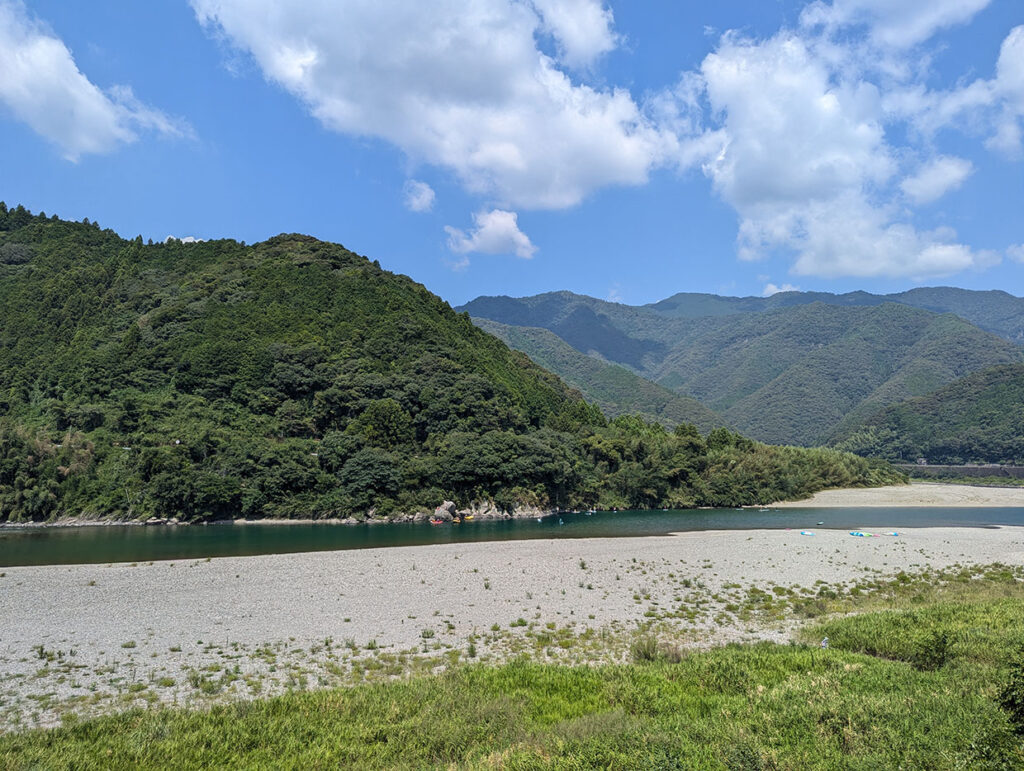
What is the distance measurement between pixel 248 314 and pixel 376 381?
2953 cm

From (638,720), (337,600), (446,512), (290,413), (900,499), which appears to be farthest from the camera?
(900,499)

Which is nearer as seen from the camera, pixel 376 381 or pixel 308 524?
pixel 308 524

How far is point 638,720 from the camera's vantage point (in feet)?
23.7

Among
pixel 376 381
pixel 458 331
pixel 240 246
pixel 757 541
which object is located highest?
pixel 240 246

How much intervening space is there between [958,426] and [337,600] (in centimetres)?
17775

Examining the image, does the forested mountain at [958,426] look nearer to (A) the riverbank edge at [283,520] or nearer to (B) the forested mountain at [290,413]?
(B) the forested mountain at [290,413]

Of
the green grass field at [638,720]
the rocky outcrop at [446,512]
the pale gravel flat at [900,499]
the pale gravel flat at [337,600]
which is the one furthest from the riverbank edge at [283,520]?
the green grass field at [638,720]

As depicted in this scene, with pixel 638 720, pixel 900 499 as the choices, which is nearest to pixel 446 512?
pixel 638 720

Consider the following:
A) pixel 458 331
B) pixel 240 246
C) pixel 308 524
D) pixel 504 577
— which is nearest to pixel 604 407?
pixel 458 331

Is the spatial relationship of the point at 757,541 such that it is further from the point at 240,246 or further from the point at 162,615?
the point at 240,246

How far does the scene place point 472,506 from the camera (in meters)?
64.8

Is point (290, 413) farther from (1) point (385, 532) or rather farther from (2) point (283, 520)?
(1) point (385, 532)

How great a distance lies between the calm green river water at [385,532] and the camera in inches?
1417

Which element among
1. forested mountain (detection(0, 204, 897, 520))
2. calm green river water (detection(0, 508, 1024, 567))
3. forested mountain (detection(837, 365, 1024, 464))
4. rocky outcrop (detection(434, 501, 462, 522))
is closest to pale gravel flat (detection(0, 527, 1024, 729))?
calm green river water (detection(0, 508, 1024, 567))
